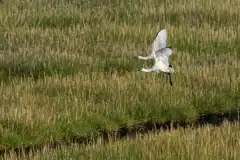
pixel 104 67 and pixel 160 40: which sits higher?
pixel 160 40

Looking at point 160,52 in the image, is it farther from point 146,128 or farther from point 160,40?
point 146,128

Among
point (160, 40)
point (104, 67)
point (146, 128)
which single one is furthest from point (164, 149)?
point (104, 67)

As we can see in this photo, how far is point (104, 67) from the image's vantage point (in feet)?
40.4

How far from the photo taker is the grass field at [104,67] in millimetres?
9516

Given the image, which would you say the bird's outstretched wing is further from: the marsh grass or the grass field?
the grass field

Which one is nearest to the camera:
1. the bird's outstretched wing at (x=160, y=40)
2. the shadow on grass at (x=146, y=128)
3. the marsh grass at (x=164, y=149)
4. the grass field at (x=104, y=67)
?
the marsh grass at (x=164, y=149)

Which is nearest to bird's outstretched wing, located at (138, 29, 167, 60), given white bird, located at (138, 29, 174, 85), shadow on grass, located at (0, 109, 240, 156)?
white bird, located at (138, 29, 174, 85)

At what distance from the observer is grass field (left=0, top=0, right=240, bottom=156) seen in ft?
31.2

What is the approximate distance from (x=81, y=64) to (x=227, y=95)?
2794 millimetres

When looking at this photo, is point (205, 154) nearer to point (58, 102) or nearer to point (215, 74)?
point (58, 102)

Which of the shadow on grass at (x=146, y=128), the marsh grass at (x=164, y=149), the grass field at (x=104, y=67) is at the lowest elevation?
the shadow on grass at (x=146, y=128)

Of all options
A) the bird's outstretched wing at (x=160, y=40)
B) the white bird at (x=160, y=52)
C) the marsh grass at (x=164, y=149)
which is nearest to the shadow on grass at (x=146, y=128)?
the marsh grass at (x=164, y=149)

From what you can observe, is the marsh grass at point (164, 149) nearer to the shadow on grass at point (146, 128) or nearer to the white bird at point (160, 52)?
the shadow on grass at point (146, 128)

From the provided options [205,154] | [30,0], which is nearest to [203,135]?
[205,154]
